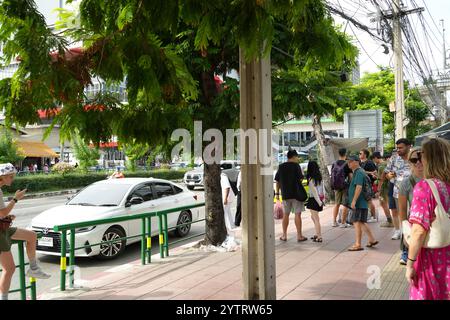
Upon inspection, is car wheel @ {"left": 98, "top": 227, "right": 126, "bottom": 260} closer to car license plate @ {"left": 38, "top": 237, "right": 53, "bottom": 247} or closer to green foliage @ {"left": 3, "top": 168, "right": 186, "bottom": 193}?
car license plate @ {"left": 38, "top": 237, "right": 53, "bottom": 247}

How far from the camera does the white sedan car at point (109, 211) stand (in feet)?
24.0

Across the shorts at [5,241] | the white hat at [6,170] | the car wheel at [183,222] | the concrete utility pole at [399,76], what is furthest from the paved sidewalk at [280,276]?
the concrete utility pole at [399,76]

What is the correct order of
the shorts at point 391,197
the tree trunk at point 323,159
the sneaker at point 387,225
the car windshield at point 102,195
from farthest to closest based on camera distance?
the tree trunk at point 323,159 < the sneaker at point 387,225 < the car windshield at point 102,195 < the shorts at point 391,197

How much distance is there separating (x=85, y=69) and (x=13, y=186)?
68.6ft

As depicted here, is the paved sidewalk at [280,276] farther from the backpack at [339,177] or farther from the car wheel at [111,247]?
the backpack at [339,177]

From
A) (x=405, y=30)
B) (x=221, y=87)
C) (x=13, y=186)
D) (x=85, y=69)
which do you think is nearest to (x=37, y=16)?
(x=85, y=69)

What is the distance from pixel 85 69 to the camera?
3.16 m

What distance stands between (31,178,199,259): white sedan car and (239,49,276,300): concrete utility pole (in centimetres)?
364

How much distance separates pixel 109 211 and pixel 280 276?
3.67 metres

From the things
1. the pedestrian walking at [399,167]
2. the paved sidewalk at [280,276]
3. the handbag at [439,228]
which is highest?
the pedestrian walking at [399,167]

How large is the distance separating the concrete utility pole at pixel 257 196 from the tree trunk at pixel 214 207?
12.7 ft

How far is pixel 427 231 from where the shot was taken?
281 centimetres

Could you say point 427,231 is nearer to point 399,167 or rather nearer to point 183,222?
point 399,167
